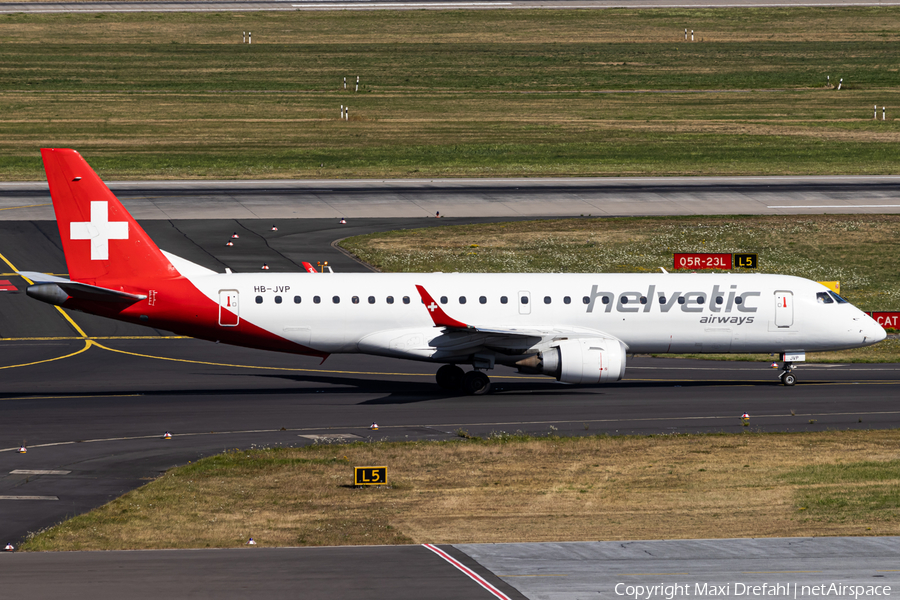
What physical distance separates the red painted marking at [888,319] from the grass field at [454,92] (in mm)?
37663

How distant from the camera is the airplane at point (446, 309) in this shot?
36.0 meters

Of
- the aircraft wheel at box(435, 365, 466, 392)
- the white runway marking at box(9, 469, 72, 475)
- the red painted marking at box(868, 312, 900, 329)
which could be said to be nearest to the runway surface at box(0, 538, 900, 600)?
the white runway marking at box(9, 469, 72, 475)

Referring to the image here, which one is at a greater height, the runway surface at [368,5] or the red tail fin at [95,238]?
the runway surface at [368,5]

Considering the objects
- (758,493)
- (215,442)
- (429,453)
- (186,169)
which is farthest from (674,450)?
(186,169)

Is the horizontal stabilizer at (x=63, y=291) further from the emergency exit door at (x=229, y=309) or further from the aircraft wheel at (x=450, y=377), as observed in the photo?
the aircraft wheel at (x=450, y=377)

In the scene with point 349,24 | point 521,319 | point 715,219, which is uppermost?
point 349,24

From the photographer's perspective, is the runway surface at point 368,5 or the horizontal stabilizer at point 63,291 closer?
the horizontal stabilizer at point 63,291

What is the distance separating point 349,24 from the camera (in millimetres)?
155625

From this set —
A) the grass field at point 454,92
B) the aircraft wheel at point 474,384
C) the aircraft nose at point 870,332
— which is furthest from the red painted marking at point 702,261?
the grass field at point 454,92

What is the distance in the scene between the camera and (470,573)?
62.0 feet

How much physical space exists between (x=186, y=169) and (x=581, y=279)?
52869 mm

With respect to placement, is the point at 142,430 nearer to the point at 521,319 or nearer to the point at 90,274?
the point at 90,274

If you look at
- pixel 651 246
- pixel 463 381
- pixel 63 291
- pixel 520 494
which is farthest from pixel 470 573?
pixel 651 246

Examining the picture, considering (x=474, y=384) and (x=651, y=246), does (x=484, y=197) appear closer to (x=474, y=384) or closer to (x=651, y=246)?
(x=651, y=246)
